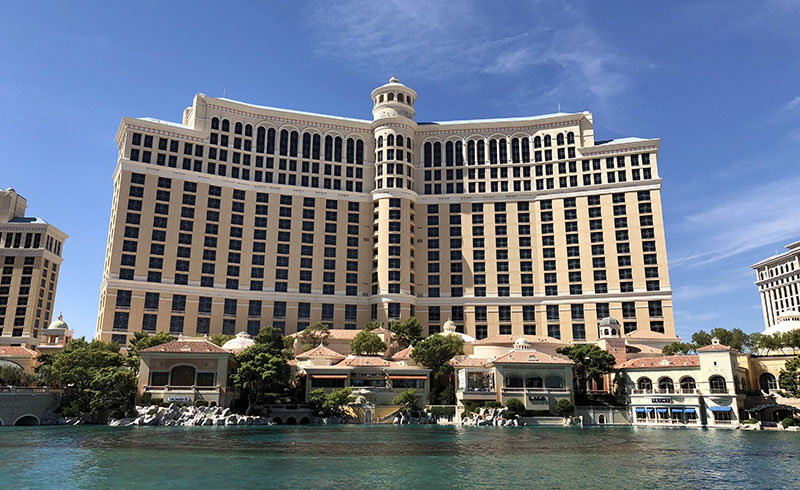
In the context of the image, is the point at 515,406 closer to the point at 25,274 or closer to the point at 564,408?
the point at 564,408

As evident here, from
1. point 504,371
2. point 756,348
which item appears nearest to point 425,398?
point 504,371

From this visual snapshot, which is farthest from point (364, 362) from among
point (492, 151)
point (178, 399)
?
point (492, 151)

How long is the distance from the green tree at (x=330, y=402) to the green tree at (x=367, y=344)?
15.6m

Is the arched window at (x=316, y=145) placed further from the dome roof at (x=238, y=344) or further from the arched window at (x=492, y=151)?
the dome roof at (x=238, y=344)

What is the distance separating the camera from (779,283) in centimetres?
17762

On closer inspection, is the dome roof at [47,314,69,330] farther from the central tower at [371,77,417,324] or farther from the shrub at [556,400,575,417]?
the shrub at [556,400,575,417]

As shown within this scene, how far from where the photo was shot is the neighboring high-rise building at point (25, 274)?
142 meters

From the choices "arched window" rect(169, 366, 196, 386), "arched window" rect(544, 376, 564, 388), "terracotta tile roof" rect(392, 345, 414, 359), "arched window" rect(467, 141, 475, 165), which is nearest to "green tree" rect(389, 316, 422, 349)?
"terracotta tile roof" rect(392, 345, 414, 359)

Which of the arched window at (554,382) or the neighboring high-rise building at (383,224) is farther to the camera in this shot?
the neighboring high-rise building at (383,224)

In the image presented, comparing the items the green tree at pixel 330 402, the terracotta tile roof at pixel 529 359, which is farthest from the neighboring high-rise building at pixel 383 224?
the green tree at pixel 330 402

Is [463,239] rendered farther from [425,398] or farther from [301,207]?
[425,398]

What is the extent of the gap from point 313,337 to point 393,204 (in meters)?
36.2

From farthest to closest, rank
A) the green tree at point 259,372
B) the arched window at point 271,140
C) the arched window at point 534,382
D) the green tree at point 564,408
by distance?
1. the arched window at point 271,140
2. the arched window at point 534,382
3. the green tree at point 564,408
4. the green tree at point 259,372

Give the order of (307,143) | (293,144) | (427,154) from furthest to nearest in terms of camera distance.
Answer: (427,154)
(307,143)
(293,144)
